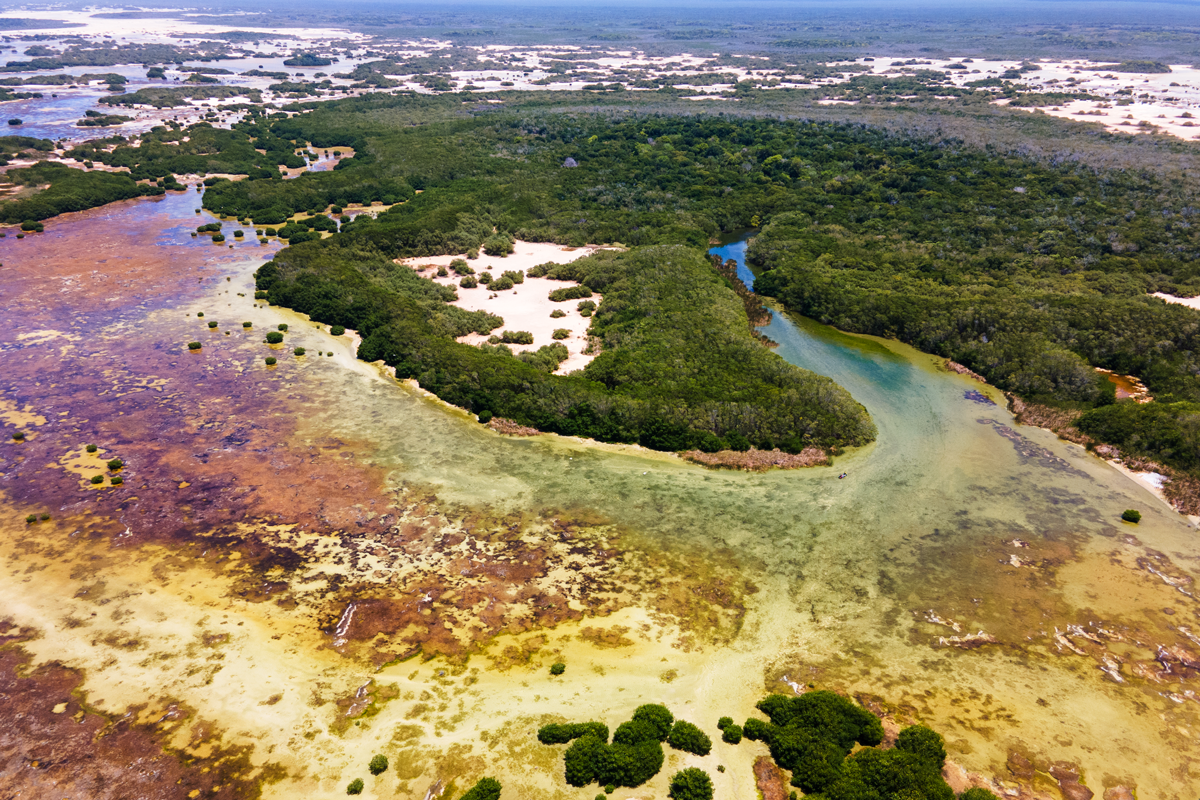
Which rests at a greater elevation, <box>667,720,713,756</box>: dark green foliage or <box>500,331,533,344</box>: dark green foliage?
<box>500,331,533,344</box>: dark green foliage

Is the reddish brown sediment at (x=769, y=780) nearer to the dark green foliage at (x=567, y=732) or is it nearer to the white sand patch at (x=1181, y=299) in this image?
the dark green foliage at (x=567, y=732)

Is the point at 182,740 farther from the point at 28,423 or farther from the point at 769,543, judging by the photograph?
the point at 28,423

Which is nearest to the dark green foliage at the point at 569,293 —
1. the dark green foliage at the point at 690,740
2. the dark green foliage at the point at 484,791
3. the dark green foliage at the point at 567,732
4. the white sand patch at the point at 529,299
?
the white sand patch at the point at 529,299

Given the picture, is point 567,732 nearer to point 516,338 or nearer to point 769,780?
point 769,780

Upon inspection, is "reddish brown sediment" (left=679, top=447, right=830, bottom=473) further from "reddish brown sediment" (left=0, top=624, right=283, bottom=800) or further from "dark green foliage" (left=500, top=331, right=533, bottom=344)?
"reddish brown sediment" (left=0, top=624, right=283, bottom=800)

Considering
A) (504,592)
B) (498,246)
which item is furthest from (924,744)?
(498,246)

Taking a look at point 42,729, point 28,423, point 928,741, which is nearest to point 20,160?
point 28,423

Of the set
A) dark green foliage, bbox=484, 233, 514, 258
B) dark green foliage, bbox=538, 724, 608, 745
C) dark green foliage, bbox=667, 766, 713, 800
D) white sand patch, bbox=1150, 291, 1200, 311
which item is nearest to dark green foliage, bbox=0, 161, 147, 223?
dark green foliage, bbox=484, 233, 514, 258
